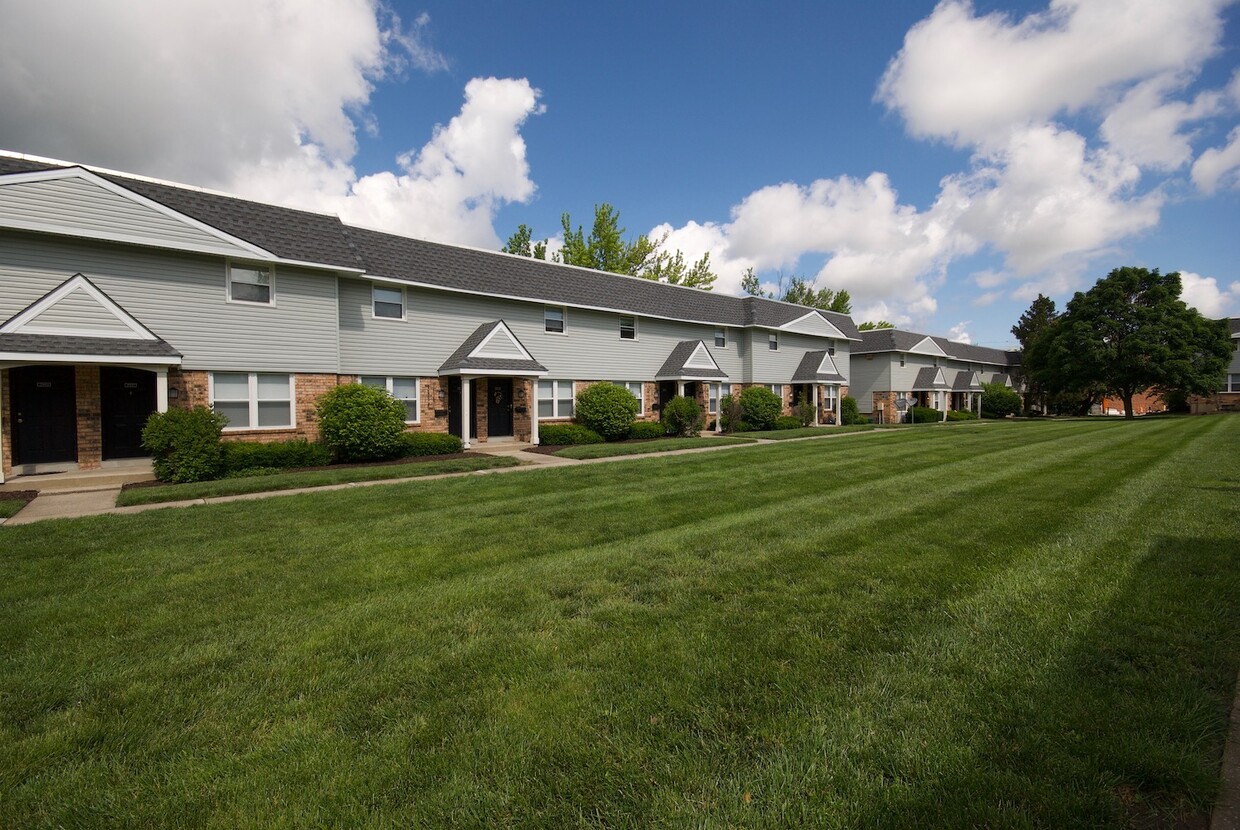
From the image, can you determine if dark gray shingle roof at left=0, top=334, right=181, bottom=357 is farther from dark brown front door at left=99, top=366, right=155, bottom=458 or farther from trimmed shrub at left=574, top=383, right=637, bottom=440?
trimmed shrub at left=574, top=383, right=637, bottom=440

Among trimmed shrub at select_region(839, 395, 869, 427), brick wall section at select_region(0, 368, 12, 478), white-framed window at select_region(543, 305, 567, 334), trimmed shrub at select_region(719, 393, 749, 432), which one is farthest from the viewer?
trimmed shrub at select_region(839, 395, 869, 427)

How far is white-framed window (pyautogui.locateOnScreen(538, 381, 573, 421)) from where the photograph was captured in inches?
815

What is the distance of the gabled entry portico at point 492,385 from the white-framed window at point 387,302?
2176 millimetres

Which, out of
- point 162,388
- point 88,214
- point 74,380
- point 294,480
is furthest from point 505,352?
point 74,380

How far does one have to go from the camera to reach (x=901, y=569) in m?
5.02

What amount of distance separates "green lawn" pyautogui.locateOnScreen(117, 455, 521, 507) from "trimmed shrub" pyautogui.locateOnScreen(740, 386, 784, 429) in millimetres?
14301

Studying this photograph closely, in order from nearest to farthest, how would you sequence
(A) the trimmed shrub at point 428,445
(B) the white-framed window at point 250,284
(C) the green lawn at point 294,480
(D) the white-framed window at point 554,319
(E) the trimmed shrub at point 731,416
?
(C) the green lawn at point 294,480 < (B) the white-framed window at point 250,284 < (A) the trimmed shrub at point 428,445 < (D) the white-framed window at point 554,319 < (E) the trimmed shrub at point 731,416

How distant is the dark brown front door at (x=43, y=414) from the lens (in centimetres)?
1230

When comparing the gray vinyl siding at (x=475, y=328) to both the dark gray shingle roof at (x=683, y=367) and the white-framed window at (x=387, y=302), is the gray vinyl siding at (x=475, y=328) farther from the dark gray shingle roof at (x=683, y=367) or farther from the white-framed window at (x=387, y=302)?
the dark gray shingle roof at (x=683, y=367)

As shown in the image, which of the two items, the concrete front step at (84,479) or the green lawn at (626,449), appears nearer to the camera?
the concrete front step at (84,479)

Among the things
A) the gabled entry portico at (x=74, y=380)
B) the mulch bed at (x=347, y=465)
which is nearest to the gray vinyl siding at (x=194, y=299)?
the gabled entry portico at (x=74, y=380)

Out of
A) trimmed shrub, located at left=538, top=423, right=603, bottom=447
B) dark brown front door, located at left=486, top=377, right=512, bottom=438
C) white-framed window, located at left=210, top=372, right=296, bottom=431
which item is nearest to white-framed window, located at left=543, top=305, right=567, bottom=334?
dark brown front door, located at left=486, top=377, right=512, bottom=438

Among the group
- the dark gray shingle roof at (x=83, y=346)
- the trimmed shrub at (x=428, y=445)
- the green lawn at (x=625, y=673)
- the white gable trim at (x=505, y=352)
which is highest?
the white gable trim at (x=505, y=352)

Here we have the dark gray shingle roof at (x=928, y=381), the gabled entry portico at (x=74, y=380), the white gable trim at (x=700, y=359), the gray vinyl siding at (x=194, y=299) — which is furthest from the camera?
the dark gray shingle roof at (x=928, y=381)
